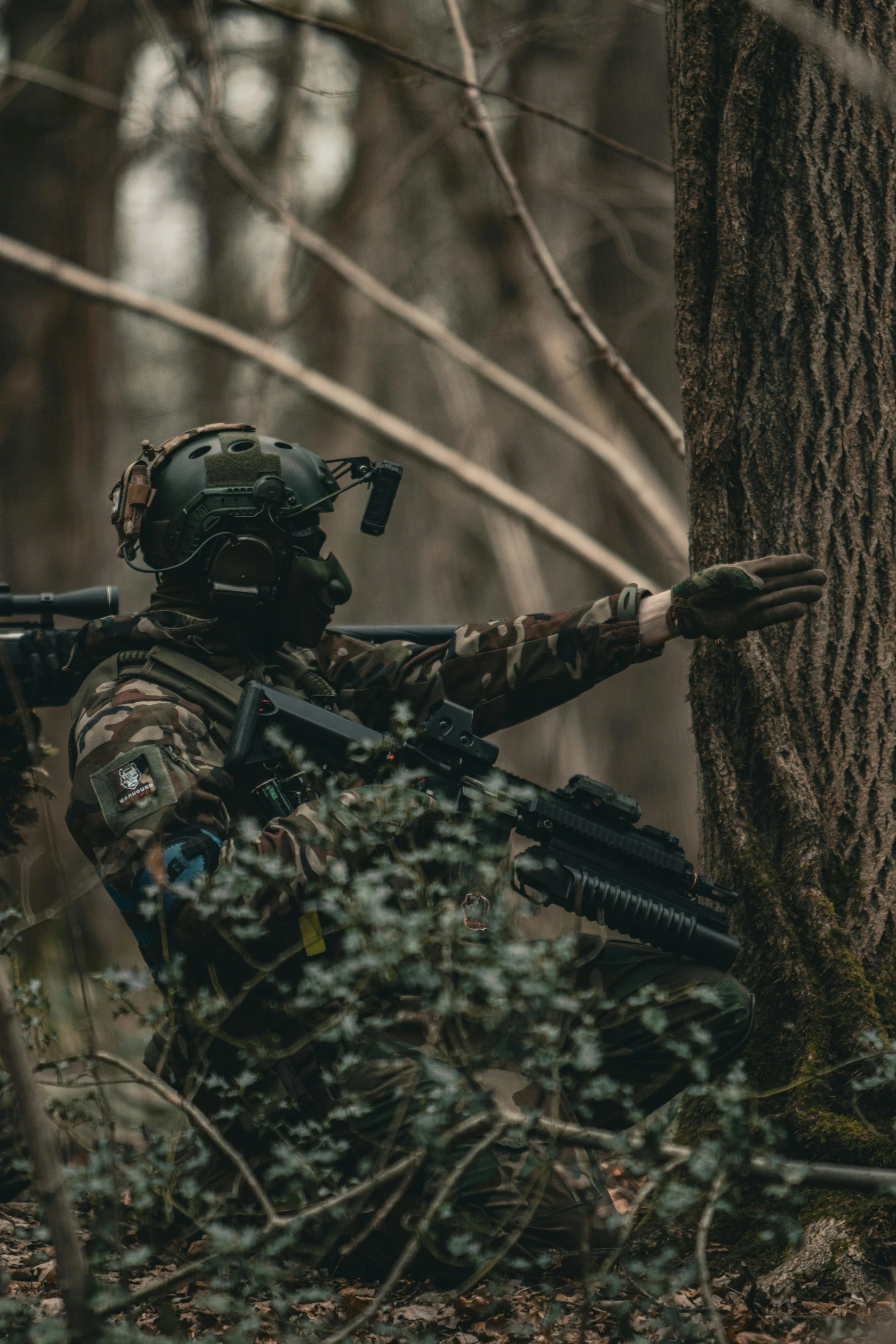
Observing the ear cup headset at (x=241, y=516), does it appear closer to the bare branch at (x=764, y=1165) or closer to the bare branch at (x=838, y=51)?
the bare branch at (x=838, y=51)

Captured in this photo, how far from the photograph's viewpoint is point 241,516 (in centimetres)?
351

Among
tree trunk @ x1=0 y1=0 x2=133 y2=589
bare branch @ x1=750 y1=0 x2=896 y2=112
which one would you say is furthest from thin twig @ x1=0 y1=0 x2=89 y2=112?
bare branch @ x1=750 y1=0 x2=896 y2=112

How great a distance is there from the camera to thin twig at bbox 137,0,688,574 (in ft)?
26.5

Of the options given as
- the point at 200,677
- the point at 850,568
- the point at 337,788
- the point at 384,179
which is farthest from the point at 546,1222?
the point at 384,179

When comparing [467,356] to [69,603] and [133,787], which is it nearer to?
[69,603]

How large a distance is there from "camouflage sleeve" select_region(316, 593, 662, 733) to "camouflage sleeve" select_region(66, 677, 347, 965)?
0.85 m

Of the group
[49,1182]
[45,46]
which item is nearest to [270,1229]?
[49,1182]

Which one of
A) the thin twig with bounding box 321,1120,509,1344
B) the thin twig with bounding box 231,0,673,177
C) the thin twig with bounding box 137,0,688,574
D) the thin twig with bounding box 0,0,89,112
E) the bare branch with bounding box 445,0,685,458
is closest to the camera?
the thin twig with bounding box 321,1120,509,1344

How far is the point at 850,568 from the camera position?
133 inches

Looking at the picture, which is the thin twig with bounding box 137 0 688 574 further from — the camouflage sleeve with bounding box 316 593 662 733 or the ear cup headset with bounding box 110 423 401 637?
the ear cup headset with bounding box 110 423 401 637

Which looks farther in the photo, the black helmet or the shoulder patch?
the black helmet

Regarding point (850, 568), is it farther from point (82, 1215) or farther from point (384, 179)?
point (384, 179)

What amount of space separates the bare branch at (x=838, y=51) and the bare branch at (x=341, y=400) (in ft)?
16.0

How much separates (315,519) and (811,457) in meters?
1.46
